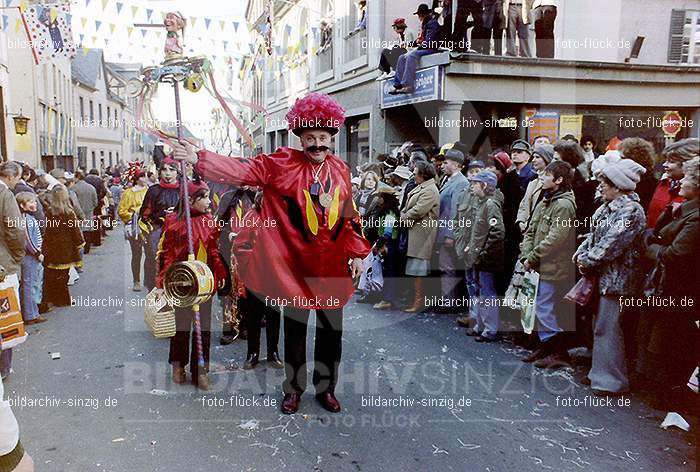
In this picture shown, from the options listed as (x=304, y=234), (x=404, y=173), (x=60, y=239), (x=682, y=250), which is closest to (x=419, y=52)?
(x=404, y=173)

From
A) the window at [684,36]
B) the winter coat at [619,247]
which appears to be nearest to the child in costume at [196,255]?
the winter coat at [619,247]

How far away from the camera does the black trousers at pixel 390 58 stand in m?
12.7

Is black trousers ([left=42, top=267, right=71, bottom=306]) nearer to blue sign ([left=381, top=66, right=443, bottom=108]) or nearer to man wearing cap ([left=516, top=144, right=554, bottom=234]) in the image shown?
man wearing cap ([left=516, top=144, right=554, bottom=234])

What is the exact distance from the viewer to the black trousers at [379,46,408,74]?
1266 cm

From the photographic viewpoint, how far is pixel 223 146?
19.4 feet

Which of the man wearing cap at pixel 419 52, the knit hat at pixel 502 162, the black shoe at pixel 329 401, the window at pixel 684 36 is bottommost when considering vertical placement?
the black shoe at pixel 329 401

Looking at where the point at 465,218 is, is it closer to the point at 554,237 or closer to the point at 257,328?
the point at 554,237

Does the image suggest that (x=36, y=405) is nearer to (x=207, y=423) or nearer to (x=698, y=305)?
(x=207, y=423)

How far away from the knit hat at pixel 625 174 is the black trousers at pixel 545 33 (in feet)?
27.3

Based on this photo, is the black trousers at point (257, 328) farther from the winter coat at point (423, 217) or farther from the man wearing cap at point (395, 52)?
the man wearing cap at point (395, 52)

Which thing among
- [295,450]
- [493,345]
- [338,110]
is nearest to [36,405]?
[295,450]

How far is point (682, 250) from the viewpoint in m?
3.93

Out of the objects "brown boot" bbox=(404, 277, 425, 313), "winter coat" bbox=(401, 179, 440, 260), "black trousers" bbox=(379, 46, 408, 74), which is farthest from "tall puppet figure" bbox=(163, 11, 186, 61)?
"black trousers" bbox=(379, 46, 408, 74)

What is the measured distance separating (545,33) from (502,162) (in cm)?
640
